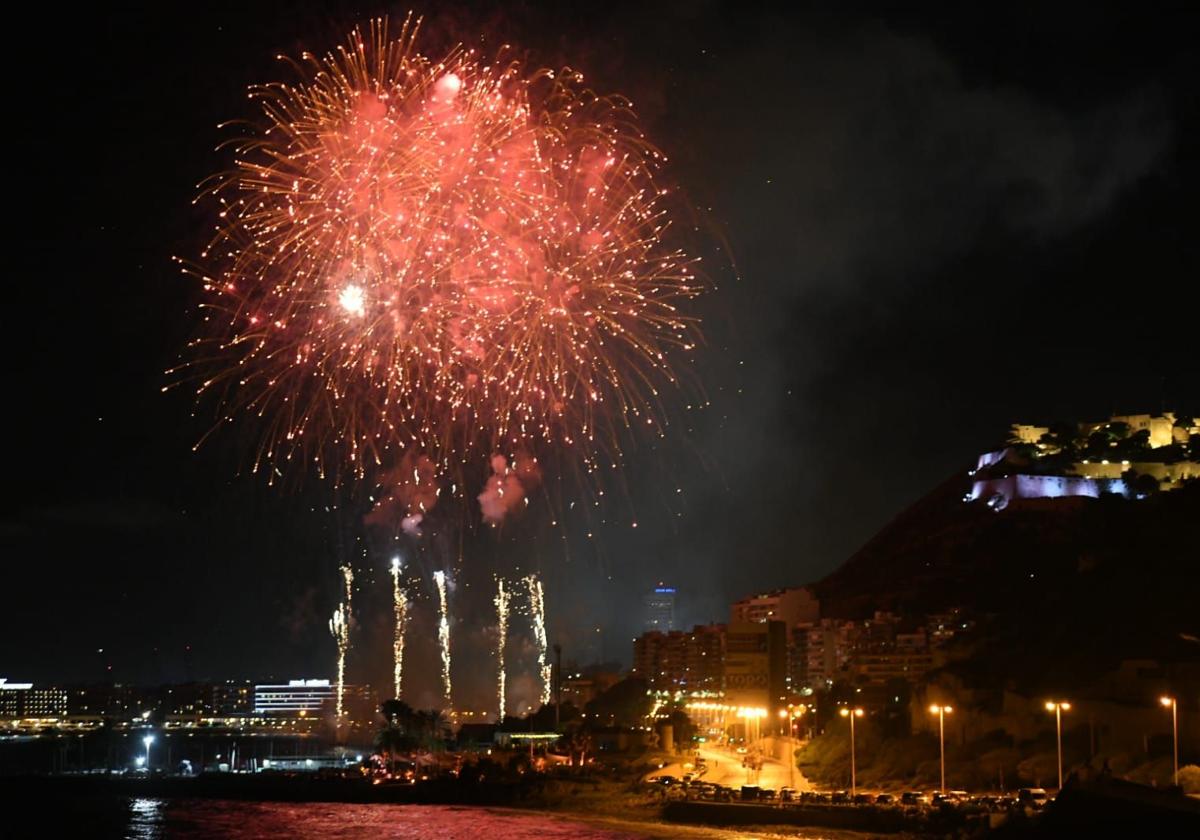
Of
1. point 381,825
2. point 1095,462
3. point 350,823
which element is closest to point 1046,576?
point 1095,462

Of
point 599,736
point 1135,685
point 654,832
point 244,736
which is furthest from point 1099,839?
point 244,736

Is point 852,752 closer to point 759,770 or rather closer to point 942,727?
point 942,727

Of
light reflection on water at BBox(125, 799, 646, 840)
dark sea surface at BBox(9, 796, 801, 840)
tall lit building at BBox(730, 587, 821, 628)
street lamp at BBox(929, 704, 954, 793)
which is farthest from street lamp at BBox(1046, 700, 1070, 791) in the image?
tall lit building at BBox(730, 587, 821, 628)

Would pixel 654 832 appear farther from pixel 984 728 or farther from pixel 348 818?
pixel 348 818

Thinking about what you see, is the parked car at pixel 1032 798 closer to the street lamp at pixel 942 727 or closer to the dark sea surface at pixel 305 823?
the street lamp at pixel 942 727

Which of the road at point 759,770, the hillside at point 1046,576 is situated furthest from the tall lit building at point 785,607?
the road at point 759,770

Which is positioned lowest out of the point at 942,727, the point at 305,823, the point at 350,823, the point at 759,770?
the point at 305,823
